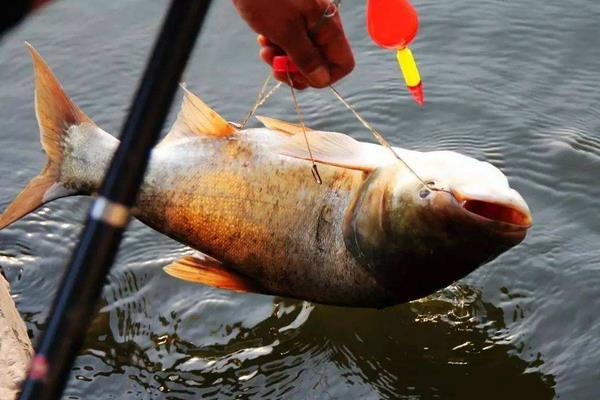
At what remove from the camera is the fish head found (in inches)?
126

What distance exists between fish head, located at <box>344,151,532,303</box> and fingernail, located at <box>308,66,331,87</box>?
51cm

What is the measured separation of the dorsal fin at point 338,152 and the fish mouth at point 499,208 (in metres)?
0.40

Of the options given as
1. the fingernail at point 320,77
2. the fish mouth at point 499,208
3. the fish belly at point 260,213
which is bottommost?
the fish belly at point 260,213

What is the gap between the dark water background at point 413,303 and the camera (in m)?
4.15

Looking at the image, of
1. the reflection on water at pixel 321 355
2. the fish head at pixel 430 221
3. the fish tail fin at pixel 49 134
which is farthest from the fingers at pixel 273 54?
the reflection on water at pixel 321 355

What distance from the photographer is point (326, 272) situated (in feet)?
12.4

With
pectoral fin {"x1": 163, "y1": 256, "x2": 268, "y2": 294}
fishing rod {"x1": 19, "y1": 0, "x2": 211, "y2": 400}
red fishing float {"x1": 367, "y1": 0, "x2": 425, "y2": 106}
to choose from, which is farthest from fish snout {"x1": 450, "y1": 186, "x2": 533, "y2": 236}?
fishing rod {"x1": 19, "y1": 0, "x2": 211, "y2": 400}

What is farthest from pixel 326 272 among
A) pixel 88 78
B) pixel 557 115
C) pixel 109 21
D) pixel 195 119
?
pixel 109 21

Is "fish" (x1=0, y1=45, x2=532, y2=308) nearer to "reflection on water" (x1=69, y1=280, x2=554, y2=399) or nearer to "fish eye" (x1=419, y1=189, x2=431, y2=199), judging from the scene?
"fish eye" (x1=419, y1=189, x2=431, y2=199)

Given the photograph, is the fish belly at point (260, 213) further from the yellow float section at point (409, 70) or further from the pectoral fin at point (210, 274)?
the yellow float section at point (409, 70)

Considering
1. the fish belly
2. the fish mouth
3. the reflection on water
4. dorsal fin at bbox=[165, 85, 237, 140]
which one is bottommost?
the reflection on water

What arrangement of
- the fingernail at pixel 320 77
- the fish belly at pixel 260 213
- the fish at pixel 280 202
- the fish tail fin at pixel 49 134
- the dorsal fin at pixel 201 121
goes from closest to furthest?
the fingernail at pixel 320 77
the fish at pixel 280 202
the fish belly at pixel 260 213
the dorsal fin at pixel 201 121
the fish tail fin at pixel 49 134

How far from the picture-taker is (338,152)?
3.57 meters

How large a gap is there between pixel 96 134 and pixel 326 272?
112cm
